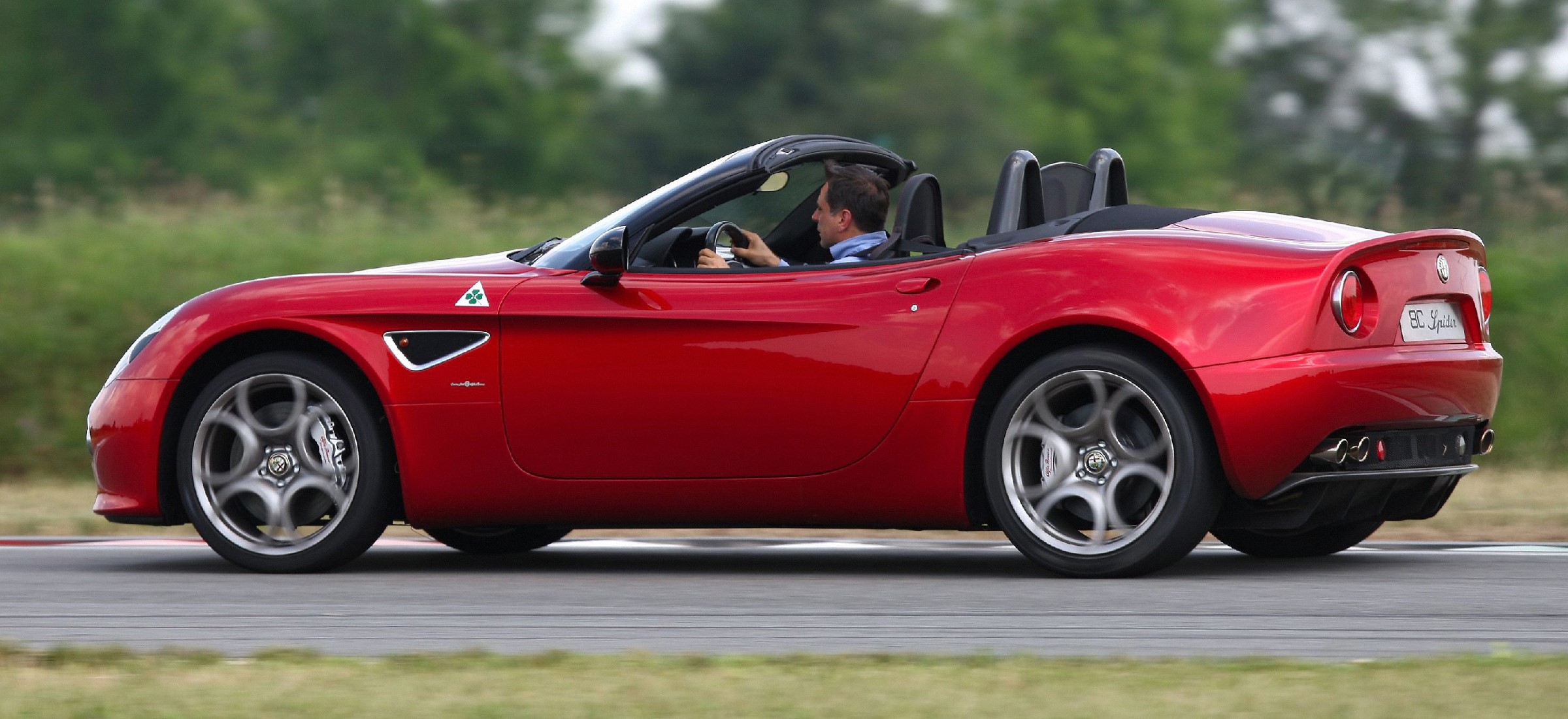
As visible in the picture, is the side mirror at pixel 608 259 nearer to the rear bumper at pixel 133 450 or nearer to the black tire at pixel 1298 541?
the rear bumper at pixel 133 450

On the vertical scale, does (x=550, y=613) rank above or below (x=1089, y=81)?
below

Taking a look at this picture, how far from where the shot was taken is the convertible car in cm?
587

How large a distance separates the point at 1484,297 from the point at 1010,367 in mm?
1548

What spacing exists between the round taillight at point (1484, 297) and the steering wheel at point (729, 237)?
2.26 m

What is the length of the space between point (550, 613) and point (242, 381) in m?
1.69

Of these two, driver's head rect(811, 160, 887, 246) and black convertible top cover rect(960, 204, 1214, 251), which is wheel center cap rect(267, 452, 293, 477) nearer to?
driver's head rect(811, 160, 887, 246)

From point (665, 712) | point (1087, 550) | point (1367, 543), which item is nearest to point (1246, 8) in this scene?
point (1367, 543)

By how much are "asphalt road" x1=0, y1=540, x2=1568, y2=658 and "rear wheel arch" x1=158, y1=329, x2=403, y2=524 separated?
0.26m

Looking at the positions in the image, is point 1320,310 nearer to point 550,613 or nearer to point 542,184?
point 550,613

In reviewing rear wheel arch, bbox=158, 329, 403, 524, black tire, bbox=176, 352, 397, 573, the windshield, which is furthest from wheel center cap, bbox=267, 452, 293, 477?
the windshield

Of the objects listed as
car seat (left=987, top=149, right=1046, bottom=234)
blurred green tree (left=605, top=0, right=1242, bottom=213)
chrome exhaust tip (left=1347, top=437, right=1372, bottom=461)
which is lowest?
chrome exhaust tip (left=1347, top=437, right=1372, bottom=461)

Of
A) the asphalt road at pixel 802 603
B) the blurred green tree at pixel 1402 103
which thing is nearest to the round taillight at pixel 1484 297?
the asphalt road at pixel 802 603

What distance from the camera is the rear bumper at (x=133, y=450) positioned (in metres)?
6.66

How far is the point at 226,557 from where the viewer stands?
262 inches
